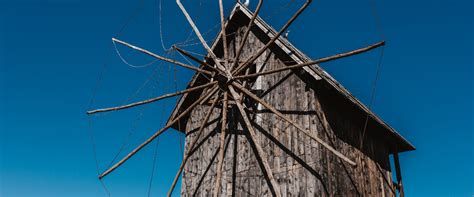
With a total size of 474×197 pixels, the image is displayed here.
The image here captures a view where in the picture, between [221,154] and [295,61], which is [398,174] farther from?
[221,154]

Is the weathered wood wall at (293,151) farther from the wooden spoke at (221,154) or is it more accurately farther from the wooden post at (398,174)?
the wooden spoke at (221,154)

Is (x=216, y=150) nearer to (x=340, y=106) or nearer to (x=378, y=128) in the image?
(x=340, y=106)

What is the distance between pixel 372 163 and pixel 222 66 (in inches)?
179

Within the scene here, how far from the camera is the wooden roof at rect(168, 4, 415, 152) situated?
9.38 meters

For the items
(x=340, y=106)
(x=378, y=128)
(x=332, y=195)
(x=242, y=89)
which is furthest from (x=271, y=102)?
(x=378, y=128)

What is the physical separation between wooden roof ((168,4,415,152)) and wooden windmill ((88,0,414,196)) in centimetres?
3

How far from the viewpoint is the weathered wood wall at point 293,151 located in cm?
884

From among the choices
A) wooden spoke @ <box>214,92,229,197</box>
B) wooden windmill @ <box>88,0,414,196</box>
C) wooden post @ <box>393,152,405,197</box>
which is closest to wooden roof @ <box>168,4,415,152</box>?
wooden windmill @ <box>88,0,414,196</box>

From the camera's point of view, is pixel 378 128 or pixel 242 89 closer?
pixel 242 89

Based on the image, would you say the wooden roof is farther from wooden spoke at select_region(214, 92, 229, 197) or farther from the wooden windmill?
wooden spoke at select_region(214, 92, 229, 197)

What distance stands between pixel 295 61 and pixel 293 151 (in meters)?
2.08

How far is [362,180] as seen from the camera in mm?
9961

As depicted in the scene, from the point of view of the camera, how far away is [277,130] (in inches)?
380

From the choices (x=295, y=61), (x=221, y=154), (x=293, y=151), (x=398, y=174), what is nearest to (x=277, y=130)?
(x=293, y=151)
